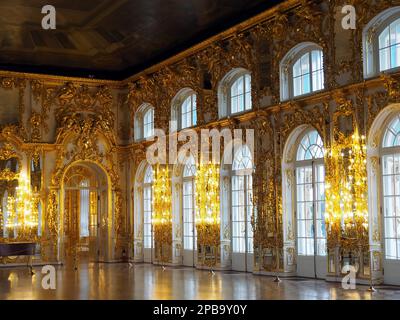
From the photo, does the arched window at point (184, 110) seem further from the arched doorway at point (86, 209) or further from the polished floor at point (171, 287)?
the polished floor at point (171, 287)

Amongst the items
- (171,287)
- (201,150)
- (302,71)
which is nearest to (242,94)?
(201,150)

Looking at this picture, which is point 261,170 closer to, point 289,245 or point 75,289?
point 289,245

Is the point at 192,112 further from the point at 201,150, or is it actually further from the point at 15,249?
the point at 15,249

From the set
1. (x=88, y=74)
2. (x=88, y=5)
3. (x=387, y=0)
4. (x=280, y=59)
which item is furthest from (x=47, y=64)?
(x=387, y=0)

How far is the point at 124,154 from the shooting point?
24578 mm

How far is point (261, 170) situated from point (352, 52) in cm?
419

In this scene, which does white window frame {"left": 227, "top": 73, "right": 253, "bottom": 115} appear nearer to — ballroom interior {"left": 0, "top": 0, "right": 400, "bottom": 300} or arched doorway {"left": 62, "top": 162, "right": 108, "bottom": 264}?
ballroom interior {"left": 0, "top": 0, "right": 400, "bottom": 300}

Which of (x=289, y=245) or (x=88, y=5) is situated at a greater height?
(x=88, y=5)

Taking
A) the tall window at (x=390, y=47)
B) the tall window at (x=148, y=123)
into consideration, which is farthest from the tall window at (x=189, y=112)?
→ the tall window at (x=390, y=47)

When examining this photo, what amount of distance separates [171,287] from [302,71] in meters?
6.22

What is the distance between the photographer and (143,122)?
24312mm

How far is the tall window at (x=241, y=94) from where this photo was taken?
61.0 feet

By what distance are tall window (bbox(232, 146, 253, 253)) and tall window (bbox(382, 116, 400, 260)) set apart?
4598mm
